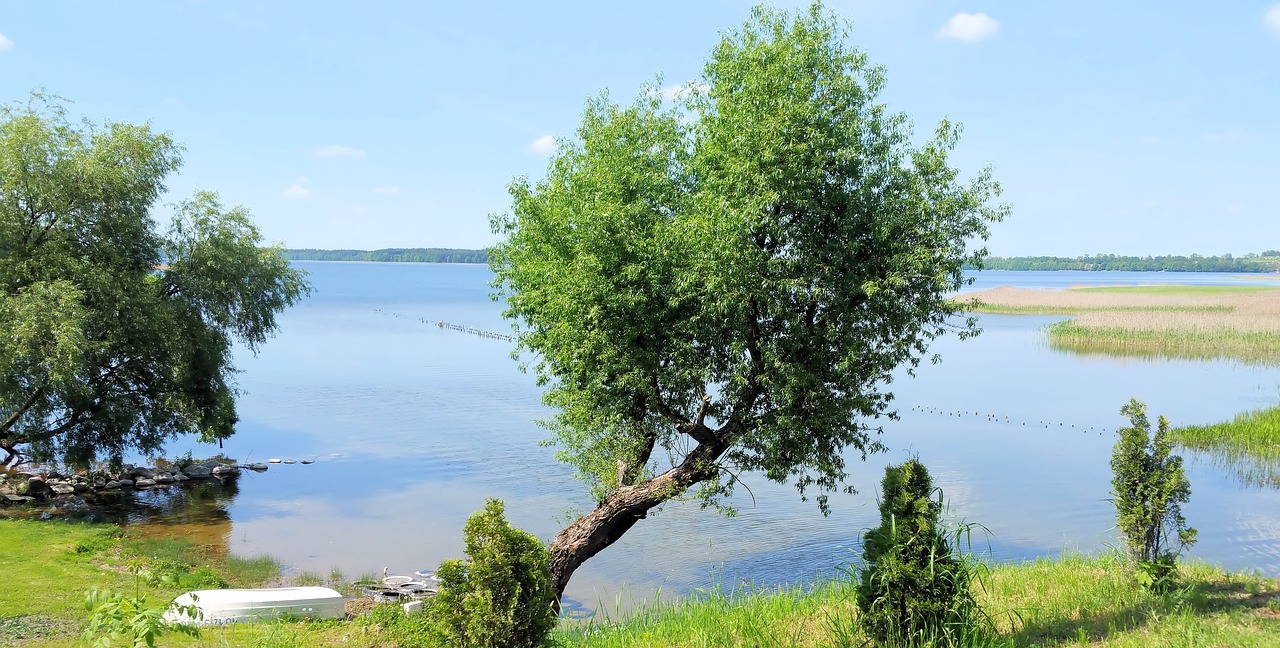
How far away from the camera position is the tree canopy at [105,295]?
20.3 metres

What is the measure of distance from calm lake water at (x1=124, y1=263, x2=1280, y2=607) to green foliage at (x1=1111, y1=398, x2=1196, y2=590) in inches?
129

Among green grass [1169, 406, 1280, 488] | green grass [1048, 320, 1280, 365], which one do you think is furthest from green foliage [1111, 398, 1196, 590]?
green grass [1048, 320, 1280, 365]

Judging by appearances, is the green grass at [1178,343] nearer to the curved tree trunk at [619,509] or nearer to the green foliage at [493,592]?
the curved tree trunk at [619,509]

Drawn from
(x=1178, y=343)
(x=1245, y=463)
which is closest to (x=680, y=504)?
(x=1245, y=463)

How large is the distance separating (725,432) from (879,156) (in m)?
5.09

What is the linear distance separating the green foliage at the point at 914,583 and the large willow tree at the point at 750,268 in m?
3.97

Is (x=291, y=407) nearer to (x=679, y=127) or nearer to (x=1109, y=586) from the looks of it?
(x=679, y=127)

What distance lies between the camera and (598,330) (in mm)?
13070

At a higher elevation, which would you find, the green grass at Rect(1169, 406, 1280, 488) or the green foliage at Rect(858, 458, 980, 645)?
the green foliage at Rect(858, 458, 980, 645)

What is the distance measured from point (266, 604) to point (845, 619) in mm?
9522

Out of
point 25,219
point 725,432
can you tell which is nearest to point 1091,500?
point 725,432

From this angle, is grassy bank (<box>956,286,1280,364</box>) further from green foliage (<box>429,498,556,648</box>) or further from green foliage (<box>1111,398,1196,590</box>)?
green foliage (<box>429,498,556,648</box>)

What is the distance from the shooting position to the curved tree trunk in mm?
13650

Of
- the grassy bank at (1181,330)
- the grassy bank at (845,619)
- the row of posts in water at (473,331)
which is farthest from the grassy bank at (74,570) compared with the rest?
the row of posts in water at (473,331)
